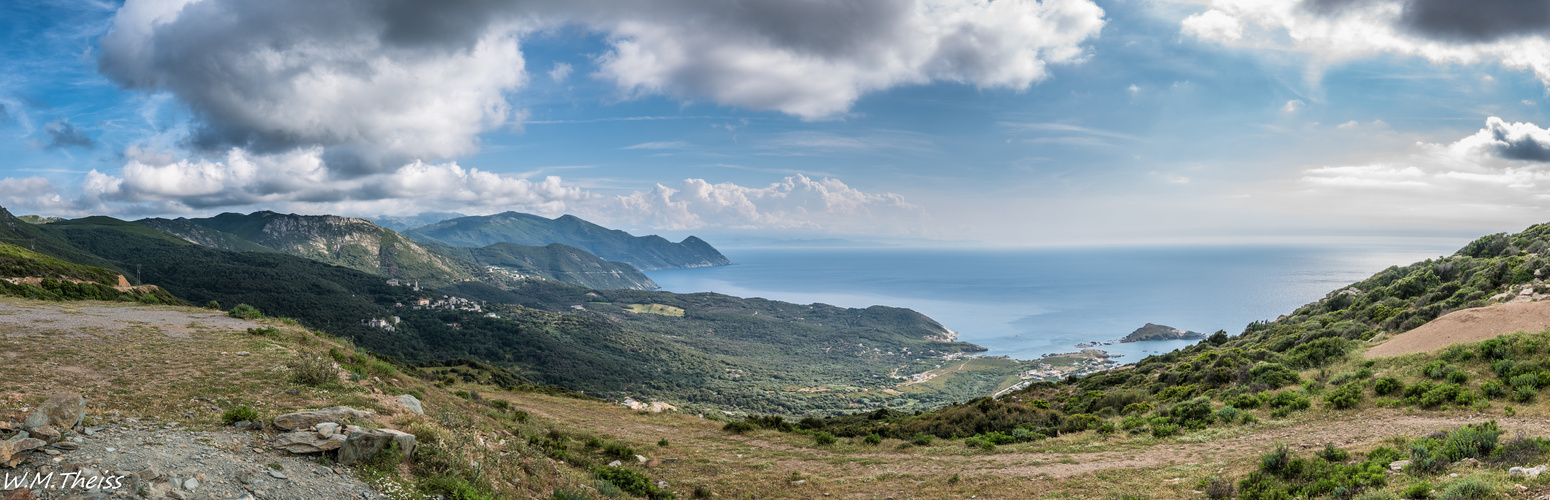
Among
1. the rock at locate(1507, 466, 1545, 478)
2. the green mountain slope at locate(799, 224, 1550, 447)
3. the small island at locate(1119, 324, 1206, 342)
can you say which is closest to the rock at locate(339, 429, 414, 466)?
the green mountain slope at locate(799, 224, 1550, 447)

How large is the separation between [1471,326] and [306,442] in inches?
1134

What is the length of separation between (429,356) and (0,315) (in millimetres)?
114462

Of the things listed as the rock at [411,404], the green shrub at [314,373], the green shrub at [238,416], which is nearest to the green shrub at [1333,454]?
the rock at [411,404]

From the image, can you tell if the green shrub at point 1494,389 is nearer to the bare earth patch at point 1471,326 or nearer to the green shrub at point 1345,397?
the green shrub at point 1345,397

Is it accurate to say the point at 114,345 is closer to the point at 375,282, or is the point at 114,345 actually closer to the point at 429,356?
the point at 429,356

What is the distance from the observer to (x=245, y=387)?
9.66 meters

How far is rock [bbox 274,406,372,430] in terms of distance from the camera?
297 inches

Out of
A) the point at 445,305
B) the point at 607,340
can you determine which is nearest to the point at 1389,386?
the point at 607,340

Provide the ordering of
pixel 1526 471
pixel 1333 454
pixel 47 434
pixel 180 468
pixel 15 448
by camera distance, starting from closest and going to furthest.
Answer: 1. pixel 15 448
2. pixel 47 434
3. pixel 180 468
4. pixel 1526 471
5. pixel 1333 454

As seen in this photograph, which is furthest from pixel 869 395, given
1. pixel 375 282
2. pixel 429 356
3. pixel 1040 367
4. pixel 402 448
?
pixel 375 282

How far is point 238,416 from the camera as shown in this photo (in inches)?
304

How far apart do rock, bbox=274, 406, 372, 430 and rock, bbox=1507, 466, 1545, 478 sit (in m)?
16.1

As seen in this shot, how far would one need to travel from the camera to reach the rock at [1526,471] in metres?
6.91

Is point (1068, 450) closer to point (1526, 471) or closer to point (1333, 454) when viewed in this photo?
point (1333, 454)
